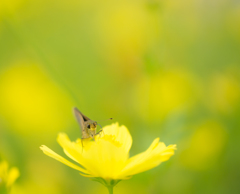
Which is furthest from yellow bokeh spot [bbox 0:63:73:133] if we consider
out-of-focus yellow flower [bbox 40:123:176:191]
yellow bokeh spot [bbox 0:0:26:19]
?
out-of-focus yellow flower [bbox 40:123:176:191]

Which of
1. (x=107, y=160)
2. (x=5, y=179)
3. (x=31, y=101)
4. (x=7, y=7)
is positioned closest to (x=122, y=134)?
(x=107, y=160)

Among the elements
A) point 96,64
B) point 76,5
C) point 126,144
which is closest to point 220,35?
point 96,64

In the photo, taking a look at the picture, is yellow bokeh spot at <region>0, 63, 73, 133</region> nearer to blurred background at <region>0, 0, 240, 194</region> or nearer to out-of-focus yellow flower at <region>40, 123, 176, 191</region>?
blurred background at <region>0, 0, 240, 194</region>

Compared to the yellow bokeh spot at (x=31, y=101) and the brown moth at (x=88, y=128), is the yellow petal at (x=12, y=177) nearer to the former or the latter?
the brown moth at (x=88, y=128)

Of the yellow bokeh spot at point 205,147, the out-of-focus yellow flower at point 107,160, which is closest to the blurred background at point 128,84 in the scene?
the yellow bokeh spot at point 205,147

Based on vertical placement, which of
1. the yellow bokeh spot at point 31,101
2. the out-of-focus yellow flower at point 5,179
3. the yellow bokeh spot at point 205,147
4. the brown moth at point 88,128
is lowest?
the out-of-focus yellow flower at point 5,179

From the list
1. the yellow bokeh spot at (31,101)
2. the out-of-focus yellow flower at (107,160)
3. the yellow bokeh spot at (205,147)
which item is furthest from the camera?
the yellow bokeh spot at (31,101)

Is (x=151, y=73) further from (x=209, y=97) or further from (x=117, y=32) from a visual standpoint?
(x=117, y=32)

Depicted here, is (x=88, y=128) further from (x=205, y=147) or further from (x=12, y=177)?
(x=205, y=147)
